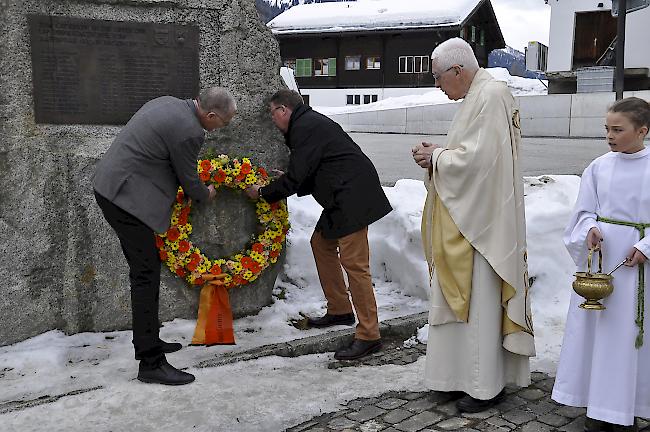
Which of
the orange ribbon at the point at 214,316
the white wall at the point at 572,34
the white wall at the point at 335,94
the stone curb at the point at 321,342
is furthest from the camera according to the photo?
the white wall at the point at 335,94

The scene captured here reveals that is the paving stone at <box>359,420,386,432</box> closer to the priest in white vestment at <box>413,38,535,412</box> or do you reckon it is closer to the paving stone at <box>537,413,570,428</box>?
the priest in white vestment at <box>413,38,535,412</box>

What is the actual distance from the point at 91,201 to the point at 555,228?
380 centimetres

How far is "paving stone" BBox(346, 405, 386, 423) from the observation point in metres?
3.65

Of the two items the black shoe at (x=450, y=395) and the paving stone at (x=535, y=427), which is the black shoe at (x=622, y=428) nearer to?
the paving stone at (x=535, y=427)

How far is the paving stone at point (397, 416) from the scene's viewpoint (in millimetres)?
3634

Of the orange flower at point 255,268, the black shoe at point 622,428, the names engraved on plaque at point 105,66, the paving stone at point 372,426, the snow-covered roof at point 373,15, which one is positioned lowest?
the paving stone at point 372,426

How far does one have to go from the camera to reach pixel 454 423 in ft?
11.9

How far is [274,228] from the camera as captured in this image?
536 cm

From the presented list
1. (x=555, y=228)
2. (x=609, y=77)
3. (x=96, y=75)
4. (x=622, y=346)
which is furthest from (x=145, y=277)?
(x=609, y=77)

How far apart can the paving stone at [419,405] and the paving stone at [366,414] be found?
6.4 inches

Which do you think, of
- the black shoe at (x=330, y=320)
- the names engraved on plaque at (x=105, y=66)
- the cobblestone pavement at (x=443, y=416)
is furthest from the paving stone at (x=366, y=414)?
the names engraved on plaque at (x=105, y=66)

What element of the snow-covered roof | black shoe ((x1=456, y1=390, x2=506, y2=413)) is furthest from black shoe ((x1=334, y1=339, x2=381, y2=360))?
the snow-covered roof

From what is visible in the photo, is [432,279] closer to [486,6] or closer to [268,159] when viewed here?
[268,159]

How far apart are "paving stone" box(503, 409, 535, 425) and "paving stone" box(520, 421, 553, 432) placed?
4 cm
